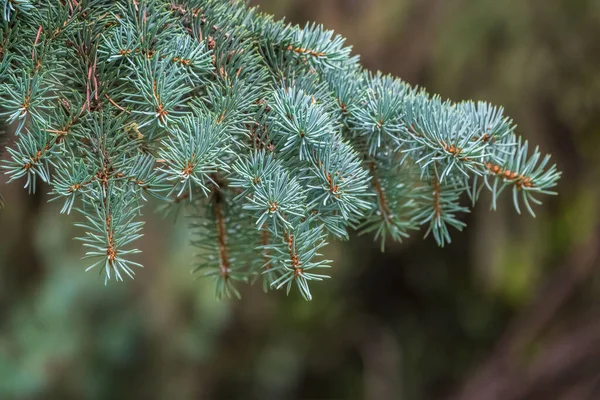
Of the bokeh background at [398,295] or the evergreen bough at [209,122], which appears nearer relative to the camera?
the evergreen bough at [209,122]

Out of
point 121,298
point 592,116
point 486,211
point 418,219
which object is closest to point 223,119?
point 418,219

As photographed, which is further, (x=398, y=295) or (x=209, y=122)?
(x=398, y=295)

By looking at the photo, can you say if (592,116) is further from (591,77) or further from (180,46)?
(180,46)

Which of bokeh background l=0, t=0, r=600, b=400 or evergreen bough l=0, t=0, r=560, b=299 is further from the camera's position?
bokeh background l=0, t=0, r=600, b=400

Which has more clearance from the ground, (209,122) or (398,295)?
(398,295)
